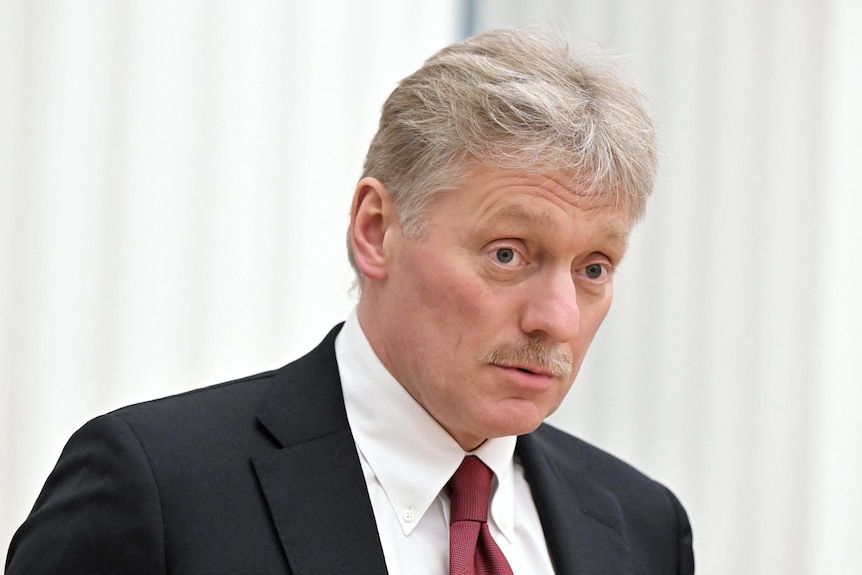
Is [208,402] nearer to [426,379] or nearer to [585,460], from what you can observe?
[426,379]

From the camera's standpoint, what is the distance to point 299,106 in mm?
2871


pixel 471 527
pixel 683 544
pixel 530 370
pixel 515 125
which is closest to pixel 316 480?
pixel 471 527

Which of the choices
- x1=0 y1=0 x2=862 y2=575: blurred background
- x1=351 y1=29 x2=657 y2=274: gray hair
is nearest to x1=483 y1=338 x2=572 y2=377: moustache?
x1=351 y1=29 x2=657 y2=274: gray hair

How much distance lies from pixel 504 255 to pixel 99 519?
2.20 feet

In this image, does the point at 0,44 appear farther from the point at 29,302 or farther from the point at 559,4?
the point at 559,4

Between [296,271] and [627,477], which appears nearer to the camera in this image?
[627,477]

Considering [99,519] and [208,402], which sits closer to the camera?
[99,519]

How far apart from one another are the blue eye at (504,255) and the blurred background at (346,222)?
0.87 meters

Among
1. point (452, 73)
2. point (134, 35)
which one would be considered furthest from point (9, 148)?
point (452, 73)

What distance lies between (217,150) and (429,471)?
1.30 metres

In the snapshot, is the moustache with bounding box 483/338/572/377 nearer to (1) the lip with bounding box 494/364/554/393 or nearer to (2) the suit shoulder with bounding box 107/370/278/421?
(1) the lip with bounding box 494/364/554/393

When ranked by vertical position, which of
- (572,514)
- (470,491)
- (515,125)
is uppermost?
(515,125)

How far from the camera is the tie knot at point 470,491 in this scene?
1730 mm

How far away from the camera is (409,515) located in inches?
67.1
